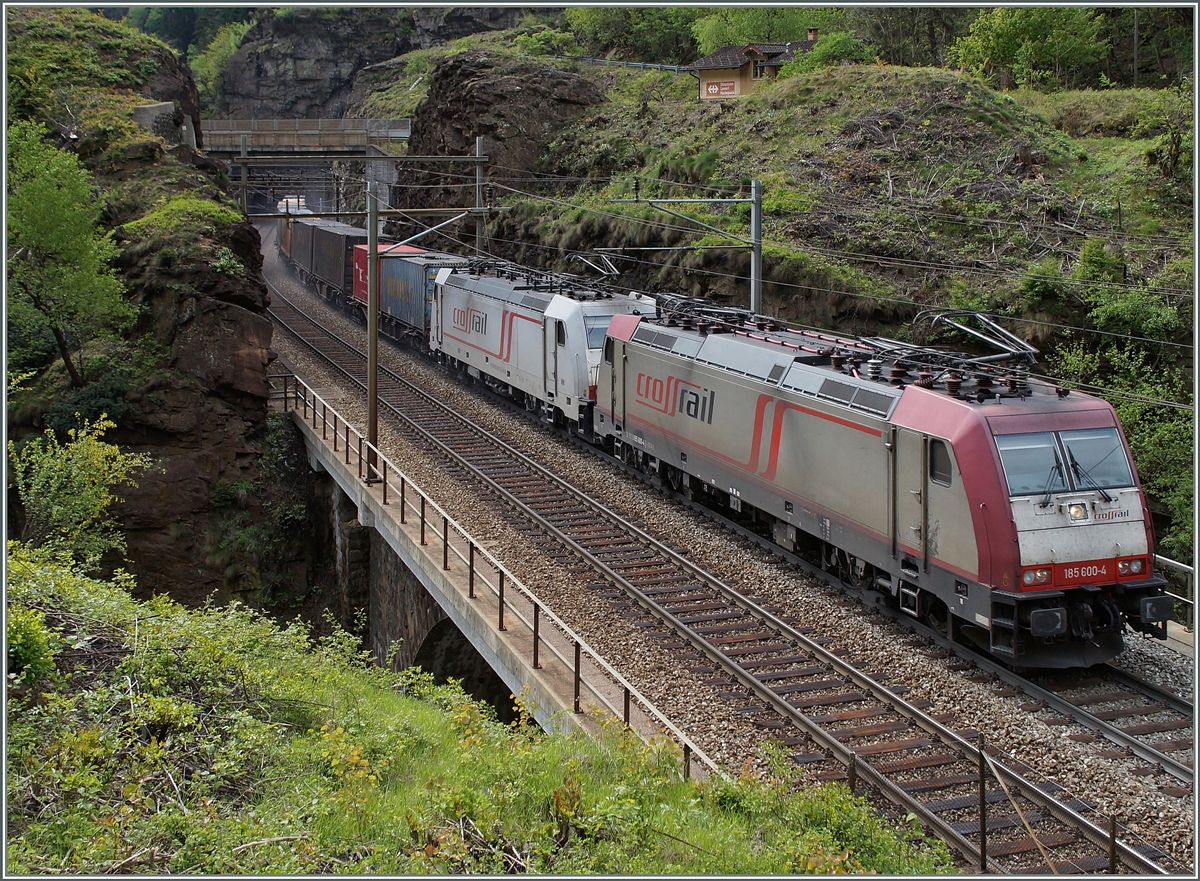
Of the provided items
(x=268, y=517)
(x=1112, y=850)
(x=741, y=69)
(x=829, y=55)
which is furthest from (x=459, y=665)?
(x=741, y=69)

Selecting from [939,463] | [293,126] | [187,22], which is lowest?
[939,463]

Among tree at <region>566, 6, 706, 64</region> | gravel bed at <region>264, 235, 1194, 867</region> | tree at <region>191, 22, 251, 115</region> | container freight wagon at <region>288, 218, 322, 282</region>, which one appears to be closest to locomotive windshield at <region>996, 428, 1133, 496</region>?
gravel bed at <region>264, 235, 1194, 867</region>

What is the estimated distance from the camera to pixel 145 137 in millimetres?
30984

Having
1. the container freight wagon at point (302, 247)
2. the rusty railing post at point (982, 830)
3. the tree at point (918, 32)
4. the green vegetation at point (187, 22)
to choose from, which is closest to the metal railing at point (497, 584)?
the rusty railing post at point (982, 830)

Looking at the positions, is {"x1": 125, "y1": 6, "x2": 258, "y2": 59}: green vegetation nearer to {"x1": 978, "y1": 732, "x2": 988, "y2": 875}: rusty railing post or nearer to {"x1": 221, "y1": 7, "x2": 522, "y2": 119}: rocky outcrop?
{"x1": 221, "y1": 7, "x2": 522, "y2": 119}: rocky outcrop

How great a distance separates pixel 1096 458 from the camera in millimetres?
11938

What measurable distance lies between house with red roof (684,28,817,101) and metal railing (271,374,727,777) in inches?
1084

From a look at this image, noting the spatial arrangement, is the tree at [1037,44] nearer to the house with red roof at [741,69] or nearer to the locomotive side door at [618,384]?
the house with red roof at [741,69]

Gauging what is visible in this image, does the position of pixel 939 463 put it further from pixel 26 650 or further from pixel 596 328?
pixel 596 328

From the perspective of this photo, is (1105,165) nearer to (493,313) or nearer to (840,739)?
(493,313)

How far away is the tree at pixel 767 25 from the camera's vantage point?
59031 mm

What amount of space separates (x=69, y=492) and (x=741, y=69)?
35.6 metres

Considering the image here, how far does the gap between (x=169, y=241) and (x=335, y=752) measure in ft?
70.5

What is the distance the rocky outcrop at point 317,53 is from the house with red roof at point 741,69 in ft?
168
